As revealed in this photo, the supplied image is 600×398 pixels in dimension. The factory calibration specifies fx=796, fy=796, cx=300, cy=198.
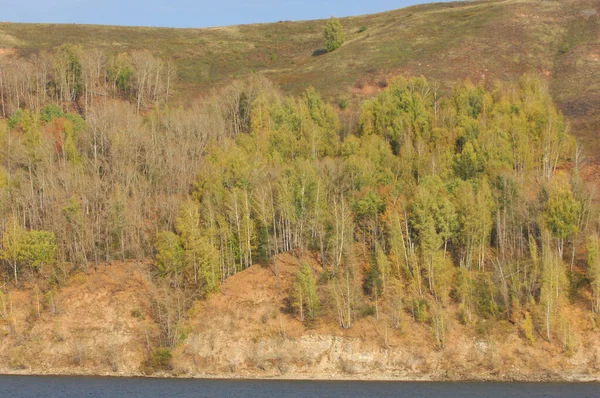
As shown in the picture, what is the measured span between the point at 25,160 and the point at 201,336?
132 feet

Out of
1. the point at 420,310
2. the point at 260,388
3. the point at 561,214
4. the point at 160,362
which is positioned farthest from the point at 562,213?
the point at 160,362

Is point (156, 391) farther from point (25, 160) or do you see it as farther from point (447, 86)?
point (447, 86)

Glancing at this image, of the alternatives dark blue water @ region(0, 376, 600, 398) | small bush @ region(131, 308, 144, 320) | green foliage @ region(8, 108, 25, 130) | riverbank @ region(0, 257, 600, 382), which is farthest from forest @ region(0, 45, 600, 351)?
dark blue water @ region(0, 376, 600, 398)

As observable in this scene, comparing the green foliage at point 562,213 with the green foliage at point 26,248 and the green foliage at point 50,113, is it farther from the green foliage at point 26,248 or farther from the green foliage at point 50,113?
the green foliage at point 50,113

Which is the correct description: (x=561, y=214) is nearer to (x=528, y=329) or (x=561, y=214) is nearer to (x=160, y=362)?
(x=528, y=329)

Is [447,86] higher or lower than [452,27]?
lower

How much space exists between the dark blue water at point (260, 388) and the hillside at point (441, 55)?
261 ft

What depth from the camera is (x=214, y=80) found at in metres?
178

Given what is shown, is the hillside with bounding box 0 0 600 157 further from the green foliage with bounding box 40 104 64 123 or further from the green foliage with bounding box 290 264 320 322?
the green foliage with bounding box 290 264 320 322

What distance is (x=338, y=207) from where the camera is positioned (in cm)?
9106

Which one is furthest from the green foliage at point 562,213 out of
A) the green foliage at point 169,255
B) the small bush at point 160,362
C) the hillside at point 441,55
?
the hillside at point 441,55

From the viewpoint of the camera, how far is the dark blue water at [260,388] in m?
64.9

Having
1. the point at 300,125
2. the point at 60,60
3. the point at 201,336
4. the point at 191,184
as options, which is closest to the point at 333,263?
the point at 201,336

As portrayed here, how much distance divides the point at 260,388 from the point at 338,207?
2805 centimetres
